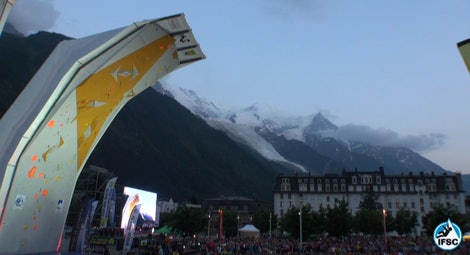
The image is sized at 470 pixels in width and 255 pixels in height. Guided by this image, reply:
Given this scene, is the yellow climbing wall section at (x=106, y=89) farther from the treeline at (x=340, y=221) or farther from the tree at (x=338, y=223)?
the tree at (x=338, y=223)

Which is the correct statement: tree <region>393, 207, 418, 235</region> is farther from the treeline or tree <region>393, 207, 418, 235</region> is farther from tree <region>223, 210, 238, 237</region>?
tree <region>223, 210, 238, 237</region>

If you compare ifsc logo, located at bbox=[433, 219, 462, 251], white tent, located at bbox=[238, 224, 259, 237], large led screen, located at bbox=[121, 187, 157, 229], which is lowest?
white tent, located at bbox=[238, 224, 259, 237]

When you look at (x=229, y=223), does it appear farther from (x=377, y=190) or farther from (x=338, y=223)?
(x=377, y=190)

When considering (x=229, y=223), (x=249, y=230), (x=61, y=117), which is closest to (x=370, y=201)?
(x=229, y=223)

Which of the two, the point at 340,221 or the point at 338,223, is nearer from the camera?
the point at 340,221

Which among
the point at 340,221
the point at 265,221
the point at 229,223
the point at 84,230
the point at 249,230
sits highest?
the point at 340,221

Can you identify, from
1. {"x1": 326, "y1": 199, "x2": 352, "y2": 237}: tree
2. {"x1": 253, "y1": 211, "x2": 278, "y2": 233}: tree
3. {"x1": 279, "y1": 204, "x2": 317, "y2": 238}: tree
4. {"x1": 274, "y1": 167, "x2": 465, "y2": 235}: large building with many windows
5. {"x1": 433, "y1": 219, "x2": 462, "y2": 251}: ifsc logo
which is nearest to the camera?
{"x1": 433, "y1": 219, "x2": 462, "y2": 251}: ifsc logo

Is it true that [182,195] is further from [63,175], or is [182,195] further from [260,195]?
[63,175]

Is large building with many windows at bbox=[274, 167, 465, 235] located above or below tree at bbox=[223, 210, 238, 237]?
above

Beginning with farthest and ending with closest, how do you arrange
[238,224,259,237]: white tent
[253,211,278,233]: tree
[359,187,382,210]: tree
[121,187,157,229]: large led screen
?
[359,187,382,210]: tree, [253,211,278,233]: tree, [238,224,259,237]: white tent, [121,187,157,229]: large led screen

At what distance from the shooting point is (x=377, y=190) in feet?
287

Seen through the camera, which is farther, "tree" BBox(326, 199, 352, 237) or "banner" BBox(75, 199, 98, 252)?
"tree" BBox(326, 199, 352, 237)

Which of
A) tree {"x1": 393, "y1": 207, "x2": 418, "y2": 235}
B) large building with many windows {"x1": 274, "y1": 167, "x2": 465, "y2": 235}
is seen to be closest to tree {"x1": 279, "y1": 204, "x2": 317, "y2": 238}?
tree {"x1": 393, "y1": 207, "x2": 418, "y2": 235}

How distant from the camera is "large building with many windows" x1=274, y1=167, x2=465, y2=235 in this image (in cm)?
8394
